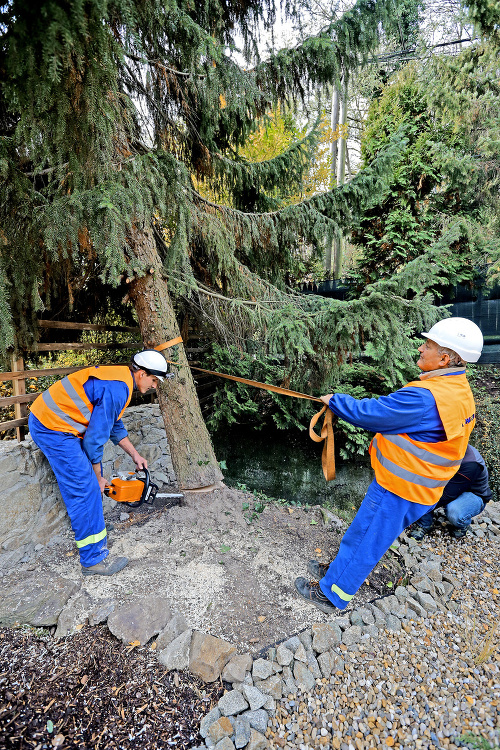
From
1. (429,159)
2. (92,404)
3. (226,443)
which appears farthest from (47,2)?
(429,159)

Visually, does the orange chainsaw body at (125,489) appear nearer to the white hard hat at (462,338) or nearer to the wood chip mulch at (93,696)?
Answer: the wood chip mulch at (93,696)

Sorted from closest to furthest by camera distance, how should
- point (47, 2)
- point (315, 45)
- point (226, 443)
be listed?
point (47, 2)
point (315, 45)
point (226, 443)

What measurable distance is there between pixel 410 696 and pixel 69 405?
113 inches

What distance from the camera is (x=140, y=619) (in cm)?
234

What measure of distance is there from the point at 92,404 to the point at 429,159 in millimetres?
8278

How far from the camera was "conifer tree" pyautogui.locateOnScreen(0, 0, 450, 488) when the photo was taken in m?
1.87

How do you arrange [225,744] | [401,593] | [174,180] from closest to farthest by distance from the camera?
[225,744] → [401,593] → [174,180]

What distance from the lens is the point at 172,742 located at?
178 cm

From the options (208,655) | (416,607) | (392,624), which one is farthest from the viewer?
(416,607)

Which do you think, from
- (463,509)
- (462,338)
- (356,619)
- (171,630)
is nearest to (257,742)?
(171,630)

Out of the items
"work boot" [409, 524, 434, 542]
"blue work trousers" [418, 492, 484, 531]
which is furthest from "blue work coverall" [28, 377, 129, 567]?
"blue work trousers" [418, 492, 484, 531]

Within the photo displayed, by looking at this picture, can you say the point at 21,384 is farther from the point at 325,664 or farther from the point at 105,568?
the point at 325,664

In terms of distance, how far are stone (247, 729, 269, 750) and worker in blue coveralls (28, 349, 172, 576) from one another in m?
1.48

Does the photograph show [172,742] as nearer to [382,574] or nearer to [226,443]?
[382,574]
